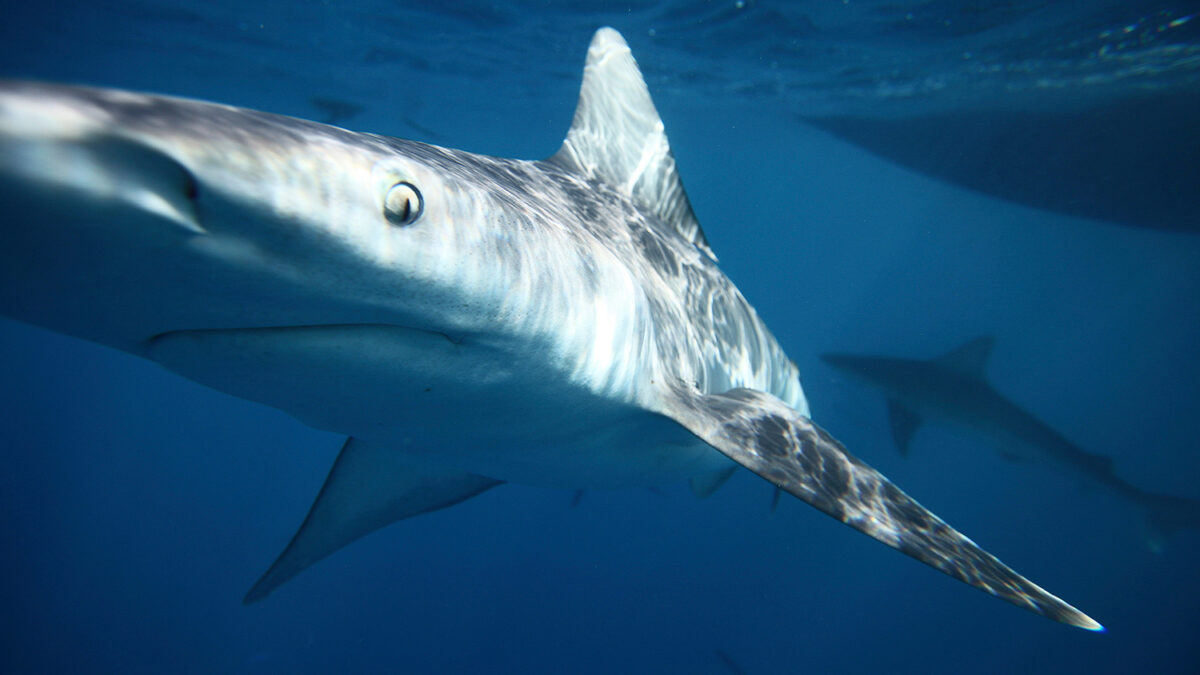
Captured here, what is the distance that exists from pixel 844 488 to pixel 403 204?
197 cm

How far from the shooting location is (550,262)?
1.88m

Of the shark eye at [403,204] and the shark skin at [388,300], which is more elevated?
the shark eye at [403,204]

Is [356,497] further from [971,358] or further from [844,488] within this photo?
[971,358]

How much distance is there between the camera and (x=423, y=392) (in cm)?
178

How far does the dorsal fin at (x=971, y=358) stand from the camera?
39.8 feet

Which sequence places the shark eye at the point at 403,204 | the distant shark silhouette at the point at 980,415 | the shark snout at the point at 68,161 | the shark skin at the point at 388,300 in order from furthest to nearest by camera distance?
the distant shark silhouette at the point at 980,415
the shark eye at the point at 403,204
the shark skin at the point at 388,300
the shark snout at the point at 68,161

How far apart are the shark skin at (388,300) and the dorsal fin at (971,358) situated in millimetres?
10830

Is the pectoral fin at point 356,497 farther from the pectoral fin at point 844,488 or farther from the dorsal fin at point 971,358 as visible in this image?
the dorsal fin at point 971,358

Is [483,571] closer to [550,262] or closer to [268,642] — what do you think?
[268,642]

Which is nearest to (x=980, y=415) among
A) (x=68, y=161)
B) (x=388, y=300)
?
(x=388, y=300)

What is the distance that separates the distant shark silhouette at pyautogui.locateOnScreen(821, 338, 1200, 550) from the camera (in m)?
10.9

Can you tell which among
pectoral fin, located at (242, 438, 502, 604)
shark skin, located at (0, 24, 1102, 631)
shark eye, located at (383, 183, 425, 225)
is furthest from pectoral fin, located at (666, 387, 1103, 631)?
pectoral fin, located at (242, 438, 502, 604)

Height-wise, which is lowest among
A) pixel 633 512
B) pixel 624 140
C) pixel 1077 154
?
pixel 633 512

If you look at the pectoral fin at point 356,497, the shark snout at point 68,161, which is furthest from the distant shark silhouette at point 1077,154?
the shark snout at point 68,161
